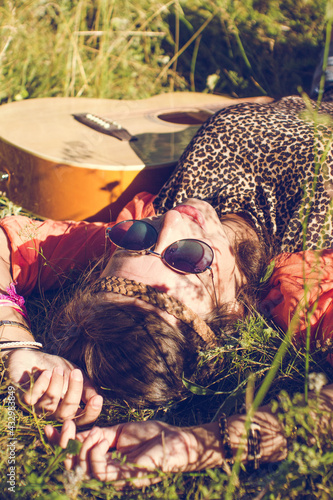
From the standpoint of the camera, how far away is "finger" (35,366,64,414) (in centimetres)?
160

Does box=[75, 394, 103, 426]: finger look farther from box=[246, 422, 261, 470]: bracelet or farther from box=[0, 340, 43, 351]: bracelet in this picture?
box=[246, 422, 261, 470]: bracelet

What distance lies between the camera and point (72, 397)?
Result: 1595 millimetres

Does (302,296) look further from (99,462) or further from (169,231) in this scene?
(99,462)

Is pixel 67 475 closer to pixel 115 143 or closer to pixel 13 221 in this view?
pixel 13 221

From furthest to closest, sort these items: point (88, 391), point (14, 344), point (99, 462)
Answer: point (14, 344) → point (88, 391) → point (99, 462)

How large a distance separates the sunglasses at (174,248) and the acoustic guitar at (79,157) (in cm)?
75

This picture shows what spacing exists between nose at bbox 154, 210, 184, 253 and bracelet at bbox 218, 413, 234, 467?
786 mm

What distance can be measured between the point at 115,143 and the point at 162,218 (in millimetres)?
1154

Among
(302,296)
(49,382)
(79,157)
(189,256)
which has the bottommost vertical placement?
(49,382)

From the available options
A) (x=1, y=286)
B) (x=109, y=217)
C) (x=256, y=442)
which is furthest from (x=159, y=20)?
(x=256, y=442)

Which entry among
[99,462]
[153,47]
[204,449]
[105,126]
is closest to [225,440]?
[204,449]

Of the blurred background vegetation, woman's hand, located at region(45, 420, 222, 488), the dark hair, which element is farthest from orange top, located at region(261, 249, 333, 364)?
the blurred background vegetation

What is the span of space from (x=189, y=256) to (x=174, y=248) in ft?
0.27

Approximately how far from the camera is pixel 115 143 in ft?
9.88
